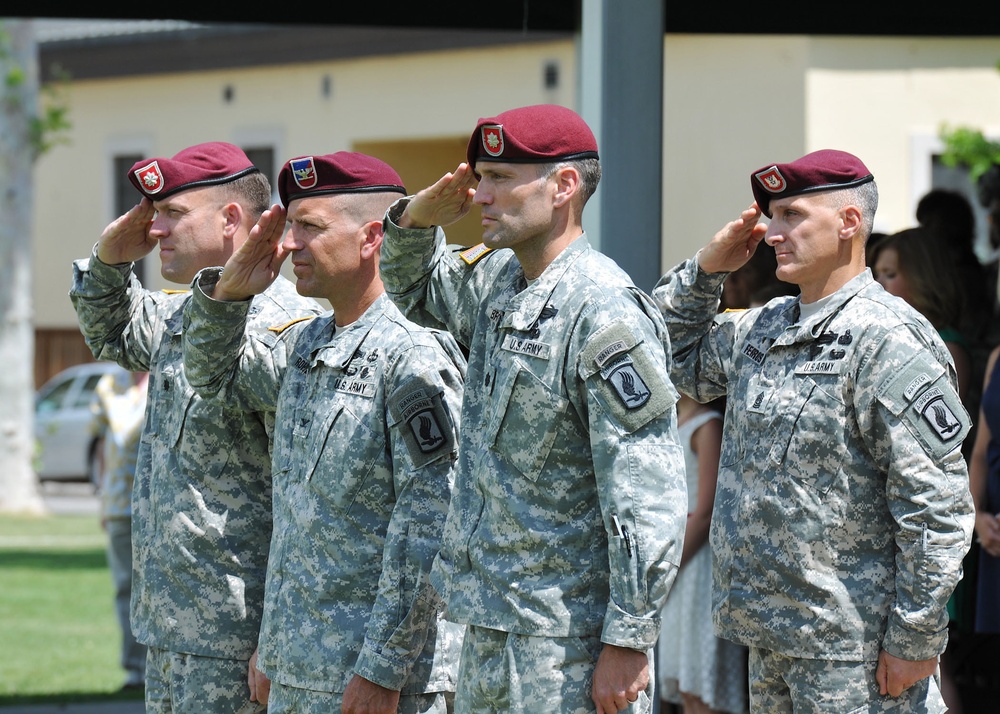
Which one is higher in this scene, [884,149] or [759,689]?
[884,149]

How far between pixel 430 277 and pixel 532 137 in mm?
490

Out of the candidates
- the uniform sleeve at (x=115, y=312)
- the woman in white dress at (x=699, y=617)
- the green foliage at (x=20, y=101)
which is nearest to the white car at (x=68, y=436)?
the green foliage at (x=20, y=101)

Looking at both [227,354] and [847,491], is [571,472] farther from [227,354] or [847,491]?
[227,354]

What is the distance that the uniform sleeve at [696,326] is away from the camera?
12.4 feet

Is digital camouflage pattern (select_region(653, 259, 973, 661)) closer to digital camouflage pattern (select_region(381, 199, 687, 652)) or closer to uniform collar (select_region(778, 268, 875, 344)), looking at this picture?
uniform collar (select_region(778, 268, 875, 344))

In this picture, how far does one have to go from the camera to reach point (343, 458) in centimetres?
341

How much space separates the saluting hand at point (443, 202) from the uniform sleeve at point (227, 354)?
68 cm

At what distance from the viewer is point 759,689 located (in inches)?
141

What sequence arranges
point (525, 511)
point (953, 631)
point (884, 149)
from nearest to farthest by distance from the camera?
point (525, 511) → point (953, 631) → point (884, 149)

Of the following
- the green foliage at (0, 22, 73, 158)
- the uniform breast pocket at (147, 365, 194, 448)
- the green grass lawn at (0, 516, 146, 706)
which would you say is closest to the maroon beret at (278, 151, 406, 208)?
the uniform breast pocket at (147, 365, 194, 448)

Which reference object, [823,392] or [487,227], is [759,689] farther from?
[487,227]

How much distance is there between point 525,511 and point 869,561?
0.96 metres

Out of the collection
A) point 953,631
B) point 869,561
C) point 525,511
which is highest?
point 525,511

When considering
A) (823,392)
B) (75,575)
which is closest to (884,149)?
(75,575)
